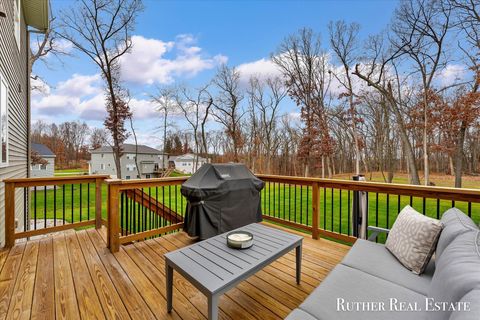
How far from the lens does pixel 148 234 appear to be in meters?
3.24

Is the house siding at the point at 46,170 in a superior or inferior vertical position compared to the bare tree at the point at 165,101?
inferior

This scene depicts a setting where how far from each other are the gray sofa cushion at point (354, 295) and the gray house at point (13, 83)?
4.32 meters

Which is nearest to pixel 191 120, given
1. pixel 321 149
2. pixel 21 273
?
pixel 321 149

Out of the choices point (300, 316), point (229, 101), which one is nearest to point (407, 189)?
point (300, 316)

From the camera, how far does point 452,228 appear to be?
146 cm

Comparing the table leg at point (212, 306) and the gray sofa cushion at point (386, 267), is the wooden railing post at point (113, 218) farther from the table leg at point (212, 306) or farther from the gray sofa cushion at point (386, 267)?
the gray sofa cushion at point (386, 267)

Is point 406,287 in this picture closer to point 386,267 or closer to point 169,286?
point 386,267

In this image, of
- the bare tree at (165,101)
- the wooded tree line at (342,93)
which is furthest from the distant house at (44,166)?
the bare tree at (165,101)

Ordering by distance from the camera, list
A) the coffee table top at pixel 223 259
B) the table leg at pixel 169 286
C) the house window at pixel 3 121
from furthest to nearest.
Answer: the house window at pixel 3 121 → the table leg at pixel 169 286 → the coffee table top at pixel 223 259

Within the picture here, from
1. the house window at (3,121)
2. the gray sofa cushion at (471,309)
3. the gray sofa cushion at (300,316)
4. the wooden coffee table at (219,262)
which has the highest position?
the house window at (3,121)

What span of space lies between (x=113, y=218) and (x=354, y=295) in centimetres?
286

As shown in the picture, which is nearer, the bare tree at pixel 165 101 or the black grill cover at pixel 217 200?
the black grill cover at pixel 217 200

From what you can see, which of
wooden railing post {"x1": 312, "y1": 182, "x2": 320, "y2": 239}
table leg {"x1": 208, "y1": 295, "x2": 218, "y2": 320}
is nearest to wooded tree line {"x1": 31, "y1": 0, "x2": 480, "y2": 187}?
wooden railing post {"x1": 312, "y1": 182, "x2": 320, "y2": 239}

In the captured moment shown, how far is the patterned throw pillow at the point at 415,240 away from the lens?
1619 mm
